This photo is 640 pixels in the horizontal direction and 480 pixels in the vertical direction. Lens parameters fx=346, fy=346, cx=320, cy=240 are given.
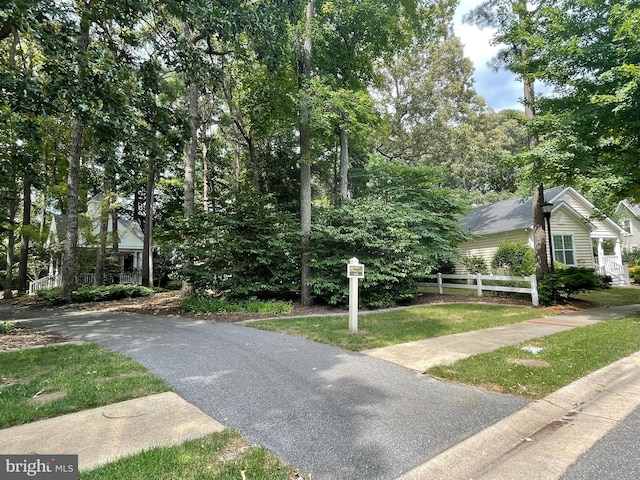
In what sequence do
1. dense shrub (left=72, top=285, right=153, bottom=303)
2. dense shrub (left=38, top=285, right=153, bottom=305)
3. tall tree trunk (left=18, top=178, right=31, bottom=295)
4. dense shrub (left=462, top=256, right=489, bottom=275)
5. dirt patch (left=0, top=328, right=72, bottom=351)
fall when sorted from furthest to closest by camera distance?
tall tree trunk (left=18, top=178, right=31, bottom=295), dense shrub (left=462, top=256, right=489, bottom=275), dense shrub (left=72, top=285, right=153, bottom=303), dense shrub (left=38, top=285, right=153, bottom=305), dirt patch (left=0, top=328, right=72, bottom=351)

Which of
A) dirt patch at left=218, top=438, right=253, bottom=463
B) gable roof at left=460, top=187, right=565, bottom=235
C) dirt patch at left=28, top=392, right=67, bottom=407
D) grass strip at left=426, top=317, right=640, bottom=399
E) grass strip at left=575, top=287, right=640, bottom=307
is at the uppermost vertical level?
gable roof at left=460, top=187, right=565, bottom=235

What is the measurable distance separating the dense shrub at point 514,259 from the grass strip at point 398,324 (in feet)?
18.9

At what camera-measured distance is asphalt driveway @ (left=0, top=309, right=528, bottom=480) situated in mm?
2520

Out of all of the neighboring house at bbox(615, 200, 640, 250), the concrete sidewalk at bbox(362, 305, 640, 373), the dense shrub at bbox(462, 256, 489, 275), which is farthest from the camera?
the neighboring house at bbox(615, 200, 640, 250)

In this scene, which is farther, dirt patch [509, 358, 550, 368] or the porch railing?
the porch railing

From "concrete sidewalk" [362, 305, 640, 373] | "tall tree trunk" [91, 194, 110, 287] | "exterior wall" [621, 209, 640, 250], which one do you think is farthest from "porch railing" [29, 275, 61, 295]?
"exterior wall" [621, 209, 640, 250]

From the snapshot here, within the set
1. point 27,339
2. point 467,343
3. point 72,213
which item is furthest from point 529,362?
point 72,213

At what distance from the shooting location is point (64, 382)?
389cm

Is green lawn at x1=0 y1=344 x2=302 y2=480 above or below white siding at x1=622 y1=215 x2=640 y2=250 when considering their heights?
below

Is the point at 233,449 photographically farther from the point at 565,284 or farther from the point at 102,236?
the point at 102,236

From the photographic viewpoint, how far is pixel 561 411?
11.0ft

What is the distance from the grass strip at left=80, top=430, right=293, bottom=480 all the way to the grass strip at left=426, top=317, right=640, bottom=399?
255cm

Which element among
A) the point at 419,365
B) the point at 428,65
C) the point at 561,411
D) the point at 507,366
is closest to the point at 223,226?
the point at 419,365

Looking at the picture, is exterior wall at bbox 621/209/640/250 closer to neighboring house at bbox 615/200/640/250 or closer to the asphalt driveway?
neighboring house at bbox 615/200/640/250
